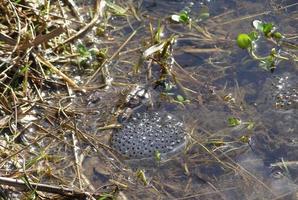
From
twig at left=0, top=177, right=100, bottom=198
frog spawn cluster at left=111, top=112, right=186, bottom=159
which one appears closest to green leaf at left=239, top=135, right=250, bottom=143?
frog spawn cluster at left=111, top=112, right=186, bottom=159

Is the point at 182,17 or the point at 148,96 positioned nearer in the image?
the point at 148,96

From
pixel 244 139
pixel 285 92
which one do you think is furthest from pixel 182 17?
pixel 244 139

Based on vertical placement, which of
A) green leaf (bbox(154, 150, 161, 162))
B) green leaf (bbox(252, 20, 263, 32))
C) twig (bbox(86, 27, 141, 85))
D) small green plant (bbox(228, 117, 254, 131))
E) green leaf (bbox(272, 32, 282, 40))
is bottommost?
green leaf (bbox(154, 150, 161, 162))

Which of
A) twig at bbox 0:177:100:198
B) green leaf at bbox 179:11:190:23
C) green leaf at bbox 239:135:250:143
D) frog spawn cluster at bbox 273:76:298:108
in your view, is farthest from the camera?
green leaf at bbox 179:11:190:23

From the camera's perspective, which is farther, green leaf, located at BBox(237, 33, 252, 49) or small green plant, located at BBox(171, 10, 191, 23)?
small green plant, located at BBox(171, 10, 191, 23)

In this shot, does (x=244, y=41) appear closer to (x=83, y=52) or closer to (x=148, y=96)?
(x=148, y=96)

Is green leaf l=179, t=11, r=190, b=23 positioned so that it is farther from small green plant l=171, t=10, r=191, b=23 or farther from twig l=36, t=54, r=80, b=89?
twig l=36, t=54, r=80, b=89

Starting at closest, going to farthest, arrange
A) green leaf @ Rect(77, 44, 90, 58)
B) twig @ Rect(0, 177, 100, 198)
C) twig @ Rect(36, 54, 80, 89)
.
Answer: twig @ Rect(0, 177, 100, 198) < twig @ Rect(36, 54, 80, 89) < green leaf @ Rect(77, 44, 90, 58)
